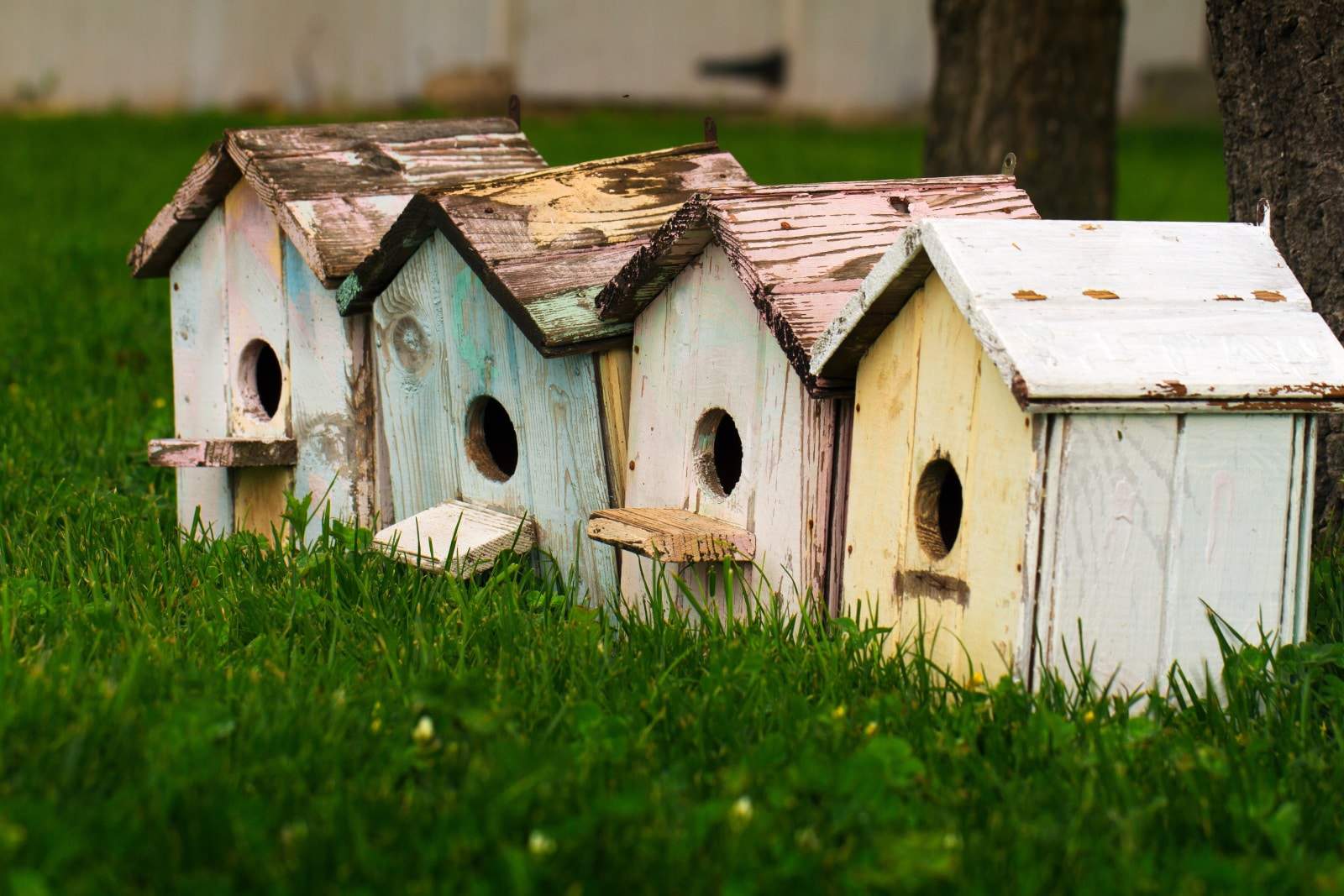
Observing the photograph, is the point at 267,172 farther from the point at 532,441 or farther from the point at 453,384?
the point at 532,441

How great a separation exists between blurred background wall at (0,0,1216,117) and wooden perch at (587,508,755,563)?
500 inches

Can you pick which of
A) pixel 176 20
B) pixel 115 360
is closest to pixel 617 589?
pixel 115 360

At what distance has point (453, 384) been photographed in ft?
11.6

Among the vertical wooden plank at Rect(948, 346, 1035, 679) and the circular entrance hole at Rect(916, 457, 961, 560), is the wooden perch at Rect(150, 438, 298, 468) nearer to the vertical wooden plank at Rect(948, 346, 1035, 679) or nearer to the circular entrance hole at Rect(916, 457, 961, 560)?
the circular entrance hole at Rect(916, 457, 961, 560)

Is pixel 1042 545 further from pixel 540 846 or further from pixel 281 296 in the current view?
pixel 281 296

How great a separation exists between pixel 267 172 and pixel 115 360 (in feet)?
8.09

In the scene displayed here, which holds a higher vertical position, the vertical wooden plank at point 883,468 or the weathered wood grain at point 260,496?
the vertical wooden plank at point 883,468

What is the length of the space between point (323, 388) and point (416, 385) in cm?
34

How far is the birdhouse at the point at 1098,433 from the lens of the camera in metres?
2.43

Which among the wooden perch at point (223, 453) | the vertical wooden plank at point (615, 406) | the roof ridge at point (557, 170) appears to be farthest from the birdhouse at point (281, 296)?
the vertical wooden plank at point (615, 406)

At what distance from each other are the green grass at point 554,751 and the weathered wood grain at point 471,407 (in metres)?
0.23

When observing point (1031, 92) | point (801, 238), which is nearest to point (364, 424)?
point (801, 238)

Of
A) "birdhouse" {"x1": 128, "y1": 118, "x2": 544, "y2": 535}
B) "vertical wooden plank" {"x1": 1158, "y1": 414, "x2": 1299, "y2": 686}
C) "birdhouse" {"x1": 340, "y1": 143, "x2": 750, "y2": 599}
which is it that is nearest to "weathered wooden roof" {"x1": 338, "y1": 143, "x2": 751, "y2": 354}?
"birdhouse" {"x1": 340, "y1": 143, "x2": 750, "y2": 599}

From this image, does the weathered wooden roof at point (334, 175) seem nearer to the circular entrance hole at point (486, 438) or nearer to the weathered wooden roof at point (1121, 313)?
the circular entrance hole at point (486, 438)
